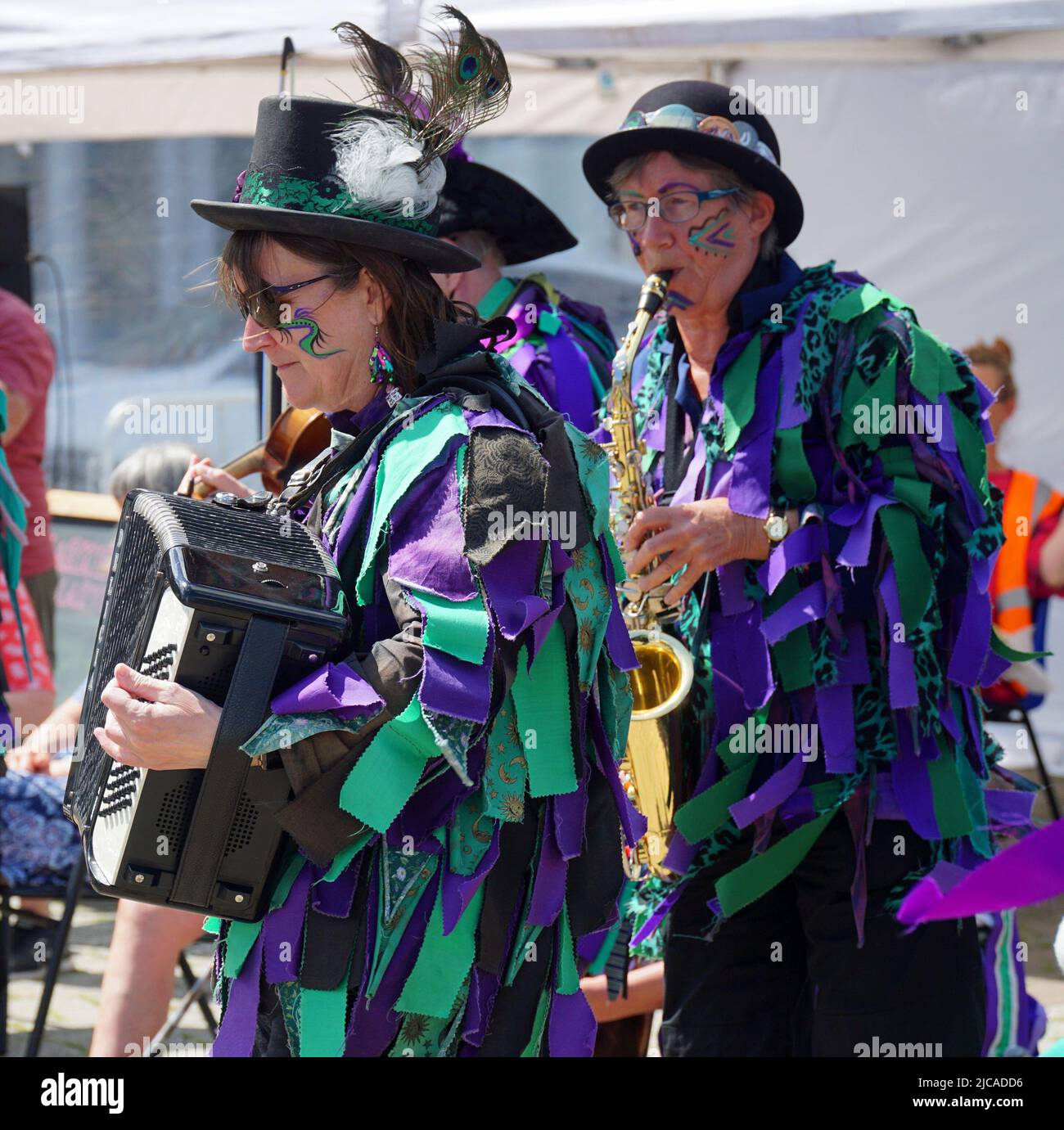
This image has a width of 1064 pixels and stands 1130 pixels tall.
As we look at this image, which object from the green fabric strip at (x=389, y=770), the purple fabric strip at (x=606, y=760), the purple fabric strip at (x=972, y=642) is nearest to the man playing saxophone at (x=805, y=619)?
the purple fabric strip at (x=972, y=642)

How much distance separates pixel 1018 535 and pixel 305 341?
3.76m

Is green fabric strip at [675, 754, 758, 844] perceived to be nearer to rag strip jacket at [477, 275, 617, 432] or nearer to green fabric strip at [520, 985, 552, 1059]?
green fabric strip at [520, 985, 552, 1059]

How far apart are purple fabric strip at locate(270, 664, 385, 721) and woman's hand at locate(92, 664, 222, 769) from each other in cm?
9

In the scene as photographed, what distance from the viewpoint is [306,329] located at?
207 centimetres

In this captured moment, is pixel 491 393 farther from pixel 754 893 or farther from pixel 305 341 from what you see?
pixel 754 893

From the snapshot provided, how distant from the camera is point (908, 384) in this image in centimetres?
272

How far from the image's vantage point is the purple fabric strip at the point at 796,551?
274 cm

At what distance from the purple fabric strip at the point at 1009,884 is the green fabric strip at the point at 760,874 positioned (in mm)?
1368

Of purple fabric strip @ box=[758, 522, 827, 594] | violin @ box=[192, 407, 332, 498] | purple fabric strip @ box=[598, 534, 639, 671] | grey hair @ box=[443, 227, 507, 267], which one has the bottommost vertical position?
purple fabric strip @ box=[598, 534, 639, 671]

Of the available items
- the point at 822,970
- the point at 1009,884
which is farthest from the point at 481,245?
the point at 1009,884

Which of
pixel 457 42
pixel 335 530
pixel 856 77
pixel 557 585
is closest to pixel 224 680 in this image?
pixel 335 530

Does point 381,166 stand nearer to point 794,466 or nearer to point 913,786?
point 794,466

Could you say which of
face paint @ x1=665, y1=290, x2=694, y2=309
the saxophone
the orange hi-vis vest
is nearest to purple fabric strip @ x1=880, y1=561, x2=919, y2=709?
the saxophone

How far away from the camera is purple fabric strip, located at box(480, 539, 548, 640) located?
1.90 meters
